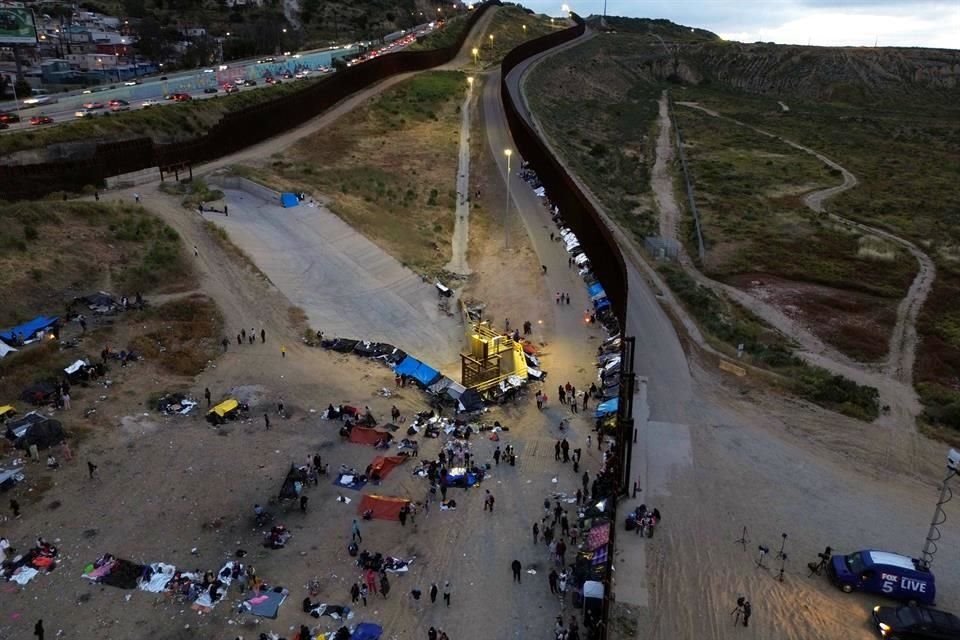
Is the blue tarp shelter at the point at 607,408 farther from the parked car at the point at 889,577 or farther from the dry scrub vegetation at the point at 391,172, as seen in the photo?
the dry scrub vegetation at the point at 391,172

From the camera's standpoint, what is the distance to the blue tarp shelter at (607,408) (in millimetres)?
30656

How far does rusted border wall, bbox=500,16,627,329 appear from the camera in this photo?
38562 millimetres

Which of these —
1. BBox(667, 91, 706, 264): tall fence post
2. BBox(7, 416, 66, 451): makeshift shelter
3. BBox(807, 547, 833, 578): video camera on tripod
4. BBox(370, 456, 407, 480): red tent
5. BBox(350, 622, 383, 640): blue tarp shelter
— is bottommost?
BBox(350, 622, 383, 640): blue tarp shelter

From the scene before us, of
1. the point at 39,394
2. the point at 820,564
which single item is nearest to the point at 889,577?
the point at 820,564

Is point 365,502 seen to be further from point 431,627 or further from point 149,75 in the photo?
point 149,75

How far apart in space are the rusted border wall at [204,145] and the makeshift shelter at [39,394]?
70.0ft

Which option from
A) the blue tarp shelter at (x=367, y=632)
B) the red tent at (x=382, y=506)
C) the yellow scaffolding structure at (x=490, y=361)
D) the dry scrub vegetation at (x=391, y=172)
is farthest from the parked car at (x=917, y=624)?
the dry scrub vegetation at (x=391, y=172)

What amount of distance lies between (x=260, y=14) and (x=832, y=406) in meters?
129

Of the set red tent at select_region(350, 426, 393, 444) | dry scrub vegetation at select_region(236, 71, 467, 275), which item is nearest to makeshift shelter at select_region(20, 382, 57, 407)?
red tent at select_region(350, 426, 393, 444)

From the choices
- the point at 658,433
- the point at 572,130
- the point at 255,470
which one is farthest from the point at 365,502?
the point at 572,130

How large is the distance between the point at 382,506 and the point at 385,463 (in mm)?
2617

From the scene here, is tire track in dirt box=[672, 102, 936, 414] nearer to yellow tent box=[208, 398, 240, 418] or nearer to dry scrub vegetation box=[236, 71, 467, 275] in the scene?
dry scrub vegetation box=[236, 71, 467, 275]

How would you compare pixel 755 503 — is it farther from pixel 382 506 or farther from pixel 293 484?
pixel 293 484

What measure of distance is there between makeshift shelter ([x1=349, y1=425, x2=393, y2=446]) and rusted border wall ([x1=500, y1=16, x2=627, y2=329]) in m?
12.4
